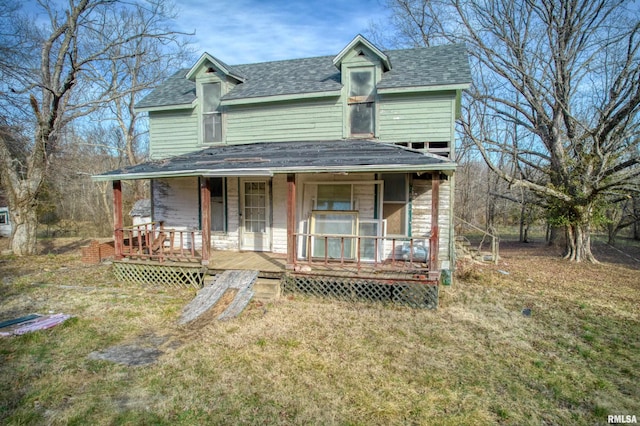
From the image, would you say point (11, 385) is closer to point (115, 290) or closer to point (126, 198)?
point (115, 290)

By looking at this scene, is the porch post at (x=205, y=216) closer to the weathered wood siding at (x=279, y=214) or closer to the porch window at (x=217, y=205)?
the weathered wood siding at (x=279, y=214)

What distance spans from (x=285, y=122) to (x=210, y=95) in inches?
104

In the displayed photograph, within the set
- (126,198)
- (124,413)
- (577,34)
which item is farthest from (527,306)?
(126,198)

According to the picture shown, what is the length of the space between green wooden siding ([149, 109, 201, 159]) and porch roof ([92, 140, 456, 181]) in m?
0.73

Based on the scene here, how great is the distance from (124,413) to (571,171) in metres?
15.6

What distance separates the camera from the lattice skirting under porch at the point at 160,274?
8.36 m

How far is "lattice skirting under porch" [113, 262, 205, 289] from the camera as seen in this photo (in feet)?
27.4

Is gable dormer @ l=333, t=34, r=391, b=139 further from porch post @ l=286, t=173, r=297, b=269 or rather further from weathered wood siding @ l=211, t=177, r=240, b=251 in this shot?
weathered wood siding @ l=211, t=177, r=240, b=251

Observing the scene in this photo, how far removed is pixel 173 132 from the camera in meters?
11.2

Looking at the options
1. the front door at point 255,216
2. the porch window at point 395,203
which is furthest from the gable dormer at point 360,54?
the front door at point 255,216

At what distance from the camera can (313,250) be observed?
877 centimetres

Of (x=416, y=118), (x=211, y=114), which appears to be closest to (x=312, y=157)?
(x=416, y=118)
